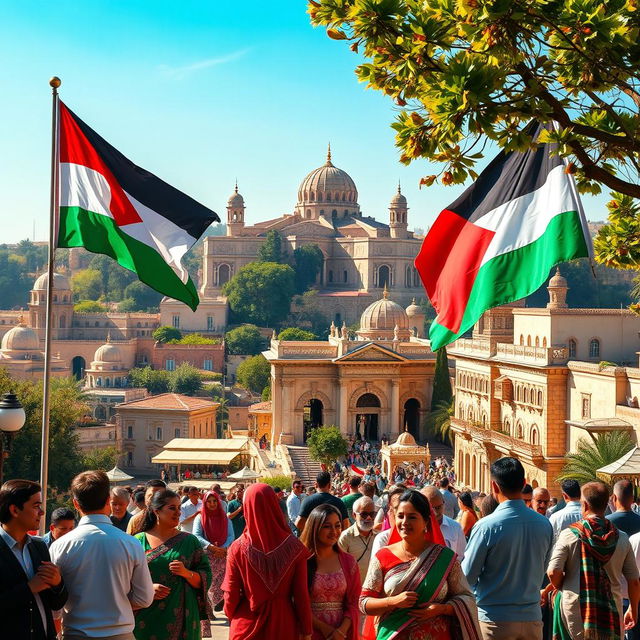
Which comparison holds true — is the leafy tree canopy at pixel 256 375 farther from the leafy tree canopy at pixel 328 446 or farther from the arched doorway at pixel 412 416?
the leafy tree canopy at pixel 328 446

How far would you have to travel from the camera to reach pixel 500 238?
8.81 metres

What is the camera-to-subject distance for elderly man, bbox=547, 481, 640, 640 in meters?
6.96

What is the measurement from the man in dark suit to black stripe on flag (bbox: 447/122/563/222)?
14.4 feet

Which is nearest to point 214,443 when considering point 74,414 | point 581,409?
point 74,414

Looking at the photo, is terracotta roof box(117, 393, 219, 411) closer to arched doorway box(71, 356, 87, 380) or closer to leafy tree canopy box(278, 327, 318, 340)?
leafy tree canopy box(278, 327, 318, 340)

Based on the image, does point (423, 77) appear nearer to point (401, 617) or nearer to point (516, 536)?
point (516, 536)

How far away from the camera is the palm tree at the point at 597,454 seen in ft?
100

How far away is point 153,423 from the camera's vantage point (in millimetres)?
58094

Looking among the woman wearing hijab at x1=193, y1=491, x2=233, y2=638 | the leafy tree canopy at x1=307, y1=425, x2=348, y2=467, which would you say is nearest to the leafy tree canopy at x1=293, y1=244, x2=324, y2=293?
the leafy tree canopy at x1=307, y1=425, x2=348, y2=467

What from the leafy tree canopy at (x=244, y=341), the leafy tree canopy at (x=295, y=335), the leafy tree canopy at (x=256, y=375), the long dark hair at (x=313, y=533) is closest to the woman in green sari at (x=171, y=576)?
the long dark hair at (x=313, y=533)

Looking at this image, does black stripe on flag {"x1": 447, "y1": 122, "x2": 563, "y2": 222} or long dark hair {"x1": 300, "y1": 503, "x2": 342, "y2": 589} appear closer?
long dark hair {"x1": 300, "y1": 503, "x2": 342, "y2": 589}

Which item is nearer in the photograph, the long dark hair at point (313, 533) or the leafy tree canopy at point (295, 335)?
the long dark hair at point (313, 533)

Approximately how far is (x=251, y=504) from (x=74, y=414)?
124 feet

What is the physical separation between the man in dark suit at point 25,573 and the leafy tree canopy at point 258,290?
91.3m
